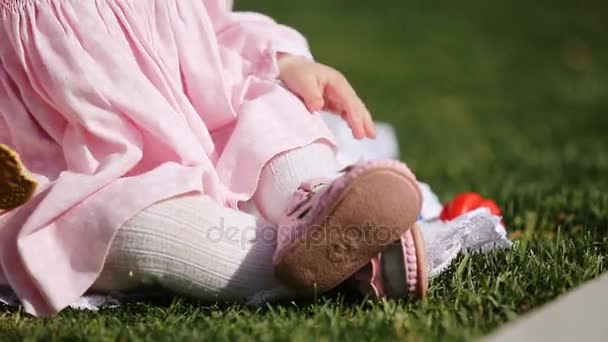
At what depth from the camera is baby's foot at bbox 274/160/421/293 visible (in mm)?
2174

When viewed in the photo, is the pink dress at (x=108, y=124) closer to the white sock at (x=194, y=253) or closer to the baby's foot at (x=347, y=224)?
the white sock at (x=194, y=253)

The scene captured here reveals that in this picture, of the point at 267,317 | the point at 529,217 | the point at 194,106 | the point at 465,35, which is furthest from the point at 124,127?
the point at 465,35

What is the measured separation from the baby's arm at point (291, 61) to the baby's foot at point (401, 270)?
1.46 feet

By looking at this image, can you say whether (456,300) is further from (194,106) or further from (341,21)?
(341,21)

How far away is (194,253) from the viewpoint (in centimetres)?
237

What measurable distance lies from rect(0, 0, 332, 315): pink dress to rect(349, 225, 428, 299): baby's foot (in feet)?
1.25

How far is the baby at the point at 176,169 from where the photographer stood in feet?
7.46

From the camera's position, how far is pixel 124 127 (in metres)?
2.50

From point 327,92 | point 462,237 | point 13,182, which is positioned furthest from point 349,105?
point 13,182

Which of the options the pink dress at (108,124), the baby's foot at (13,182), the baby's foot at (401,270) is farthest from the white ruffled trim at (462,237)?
the baby's foot at (13,182)

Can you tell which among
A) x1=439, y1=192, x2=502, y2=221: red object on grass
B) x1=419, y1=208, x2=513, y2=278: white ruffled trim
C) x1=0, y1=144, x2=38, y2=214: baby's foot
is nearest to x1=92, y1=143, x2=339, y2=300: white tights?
x1=0, y1=144, x2=38, y2=214: baby's foot

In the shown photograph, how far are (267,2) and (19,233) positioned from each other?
6.05 metres

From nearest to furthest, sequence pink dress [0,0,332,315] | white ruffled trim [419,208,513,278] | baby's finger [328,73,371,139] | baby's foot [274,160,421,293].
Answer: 1. baby's foot [274,160,421,293]
2. pink dress [0,0,332,315]
3. white ruffled trim [419,208,513,278]
4. baby's finger [328,73,371,139]

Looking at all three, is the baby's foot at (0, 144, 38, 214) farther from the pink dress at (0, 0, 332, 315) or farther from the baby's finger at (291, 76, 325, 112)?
the baby's finger at (291, 76, 325, 112)
